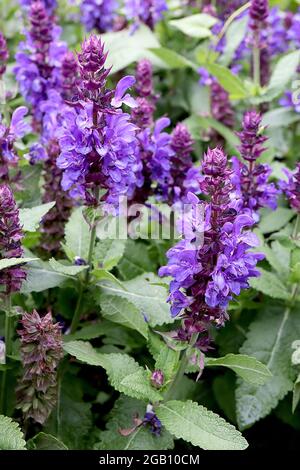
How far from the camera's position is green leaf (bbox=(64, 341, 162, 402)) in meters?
2.26

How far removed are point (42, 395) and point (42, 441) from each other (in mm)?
170

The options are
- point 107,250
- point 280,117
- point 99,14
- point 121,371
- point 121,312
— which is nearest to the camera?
point 121,371

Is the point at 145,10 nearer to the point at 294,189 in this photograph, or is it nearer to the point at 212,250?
the point at 294,189

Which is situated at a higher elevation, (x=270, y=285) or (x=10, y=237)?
(x=10, y=237)

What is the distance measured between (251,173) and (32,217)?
2.93 feet

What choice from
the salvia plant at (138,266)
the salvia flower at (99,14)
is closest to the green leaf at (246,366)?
the salvia plant at (138,266)

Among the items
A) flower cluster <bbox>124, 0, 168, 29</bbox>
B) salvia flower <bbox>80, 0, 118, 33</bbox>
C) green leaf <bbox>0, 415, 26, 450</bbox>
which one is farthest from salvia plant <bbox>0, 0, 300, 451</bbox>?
salvia flower <bbox>80, 0, 118, 33</bbox>

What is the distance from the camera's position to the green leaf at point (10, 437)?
213cm

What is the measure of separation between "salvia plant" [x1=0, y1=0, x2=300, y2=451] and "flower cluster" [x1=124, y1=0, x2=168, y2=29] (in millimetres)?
353

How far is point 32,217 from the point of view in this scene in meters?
2.48

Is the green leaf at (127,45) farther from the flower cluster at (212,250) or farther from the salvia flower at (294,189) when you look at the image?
the flower cluster at (212,250)

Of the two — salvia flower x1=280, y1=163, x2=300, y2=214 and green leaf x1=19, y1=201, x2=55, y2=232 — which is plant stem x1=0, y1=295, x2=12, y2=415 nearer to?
green leaf x1=19, y1=201, x2=55, y2=232

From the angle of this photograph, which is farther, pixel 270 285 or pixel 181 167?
pixel 181 167

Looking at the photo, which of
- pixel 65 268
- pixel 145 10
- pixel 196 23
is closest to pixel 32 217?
pixel 65 268
